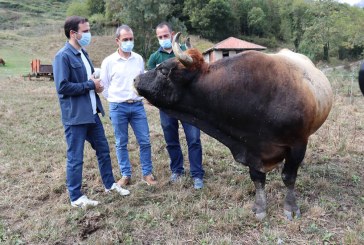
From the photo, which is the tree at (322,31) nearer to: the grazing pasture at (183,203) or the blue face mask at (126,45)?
the grazing pasture at (183,203)

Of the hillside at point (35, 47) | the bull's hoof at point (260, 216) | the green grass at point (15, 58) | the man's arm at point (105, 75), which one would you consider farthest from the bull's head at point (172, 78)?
the green grass at point (15, 58)

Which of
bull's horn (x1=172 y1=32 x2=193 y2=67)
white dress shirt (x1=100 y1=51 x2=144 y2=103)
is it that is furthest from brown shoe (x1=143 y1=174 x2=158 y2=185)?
bull's horn (x1=172 y1=32 x2=193 y2=67)

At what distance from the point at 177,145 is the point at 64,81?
2060 millimetres

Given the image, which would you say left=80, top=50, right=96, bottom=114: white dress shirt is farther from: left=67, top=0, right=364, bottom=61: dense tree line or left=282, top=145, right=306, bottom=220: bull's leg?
left=67, top=0, right=364, bottom=61: dense tree line

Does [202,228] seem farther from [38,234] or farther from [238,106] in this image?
[38,234]

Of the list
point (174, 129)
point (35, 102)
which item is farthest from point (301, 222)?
point (35, 102)

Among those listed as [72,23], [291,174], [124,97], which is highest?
[72,23]

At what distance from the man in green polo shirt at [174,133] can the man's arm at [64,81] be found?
1286mm

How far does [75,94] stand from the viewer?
468 cm

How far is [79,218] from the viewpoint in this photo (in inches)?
179

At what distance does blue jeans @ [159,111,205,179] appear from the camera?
5520 millimetres

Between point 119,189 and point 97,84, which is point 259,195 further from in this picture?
point 97,84

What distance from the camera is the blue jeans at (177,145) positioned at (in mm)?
5520

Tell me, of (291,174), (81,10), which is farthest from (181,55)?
(81,10)
